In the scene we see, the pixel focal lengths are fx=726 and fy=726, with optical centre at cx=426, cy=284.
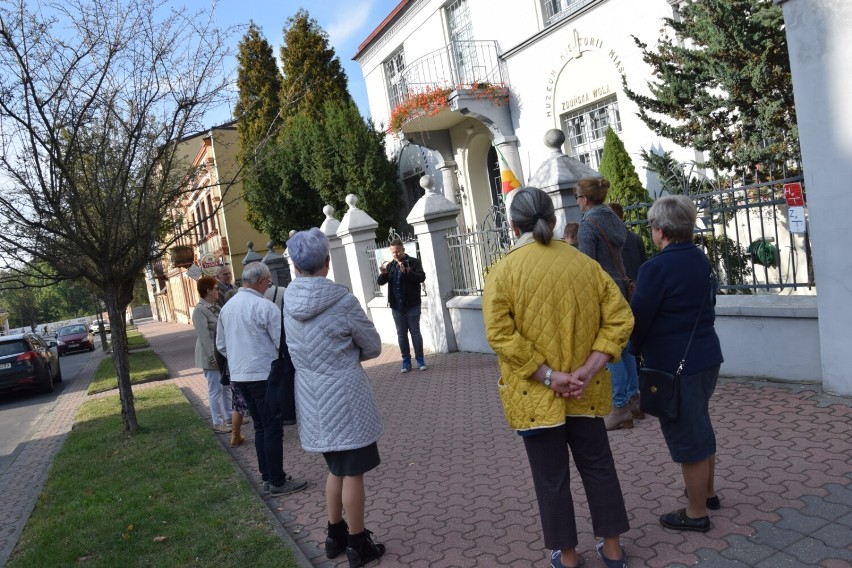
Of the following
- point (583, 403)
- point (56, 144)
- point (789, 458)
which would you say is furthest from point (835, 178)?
point (56, 144)

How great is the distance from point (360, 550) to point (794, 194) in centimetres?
440

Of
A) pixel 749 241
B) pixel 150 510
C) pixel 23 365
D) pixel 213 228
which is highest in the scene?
pixel 213 228

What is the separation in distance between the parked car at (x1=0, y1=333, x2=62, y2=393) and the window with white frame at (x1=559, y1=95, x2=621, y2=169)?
13754 mm

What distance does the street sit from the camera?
36.2 ft

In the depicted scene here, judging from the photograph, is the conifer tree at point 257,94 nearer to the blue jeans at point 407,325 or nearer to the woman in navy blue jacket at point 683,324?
the blue jeans at point 407,325

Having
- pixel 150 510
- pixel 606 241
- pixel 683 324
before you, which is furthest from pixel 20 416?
pixel 683 324

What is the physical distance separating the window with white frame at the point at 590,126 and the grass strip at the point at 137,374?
982 centimetres

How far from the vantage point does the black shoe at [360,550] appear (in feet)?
12.9

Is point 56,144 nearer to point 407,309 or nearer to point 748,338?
point 407,309

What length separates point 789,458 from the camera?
14.7ft

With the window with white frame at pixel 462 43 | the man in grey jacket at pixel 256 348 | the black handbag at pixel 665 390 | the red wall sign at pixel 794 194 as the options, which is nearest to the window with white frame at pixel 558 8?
the window with white frame at pixel 462 43

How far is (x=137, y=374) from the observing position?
17.9m

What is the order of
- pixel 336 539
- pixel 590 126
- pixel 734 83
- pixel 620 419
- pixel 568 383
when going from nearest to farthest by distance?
1. pixel 568 383
2. pixel 336 539
3. pixel 620 419
4. pixel 734 83
5. pixel 590 126

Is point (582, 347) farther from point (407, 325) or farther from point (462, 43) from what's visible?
point (462, 43)
